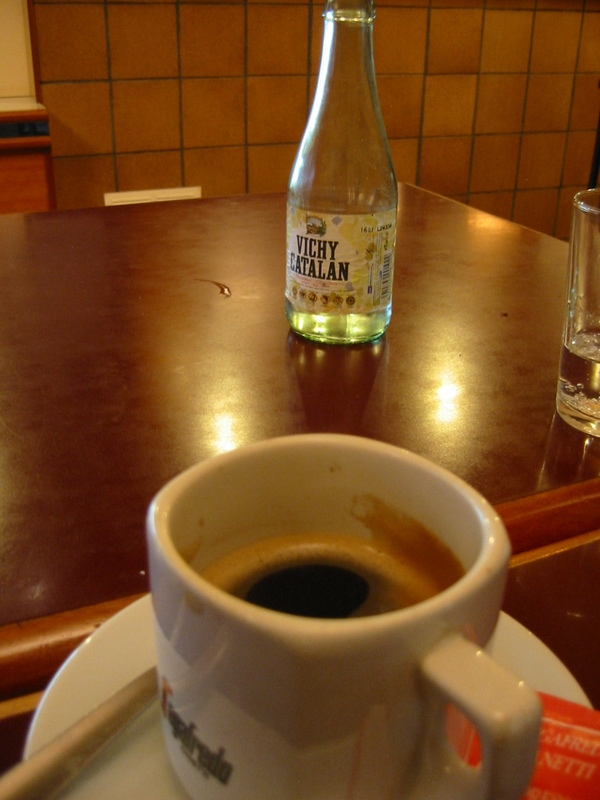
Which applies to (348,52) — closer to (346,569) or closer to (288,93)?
(346,569)

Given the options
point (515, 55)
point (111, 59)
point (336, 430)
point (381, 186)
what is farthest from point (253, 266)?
point (515, 55)

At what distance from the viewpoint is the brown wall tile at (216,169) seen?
2250 mm

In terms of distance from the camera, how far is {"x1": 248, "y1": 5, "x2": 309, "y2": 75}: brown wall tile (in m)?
2.15

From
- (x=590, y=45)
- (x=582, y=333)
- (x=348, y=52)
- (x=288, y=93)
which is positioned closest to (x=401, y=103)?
(x=288, y=93)

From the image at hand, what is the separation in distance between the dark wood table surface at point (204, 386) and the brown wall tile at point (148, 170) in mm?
1354

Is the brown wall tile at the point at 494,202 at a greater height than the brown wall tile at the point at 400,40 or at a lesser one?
lesser

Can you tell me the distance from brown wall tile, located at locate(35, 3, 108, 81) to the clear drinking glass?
1826 mm

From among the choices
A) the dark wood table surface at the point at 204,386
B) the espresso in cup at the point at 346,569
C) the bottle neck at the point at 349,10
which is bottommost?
the dark wood table surface at the point at 204,386

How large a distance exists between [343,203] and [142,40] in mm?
1690

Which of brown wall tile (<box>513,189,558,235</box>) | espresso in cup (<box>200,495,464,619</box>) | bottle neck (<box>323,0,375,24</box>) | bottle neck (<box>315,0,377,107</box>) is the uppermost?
bottle neck (<box>323,0,375,24</box>)

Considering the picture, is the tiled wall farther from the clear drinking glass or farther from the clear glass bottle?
the clear drinking glass

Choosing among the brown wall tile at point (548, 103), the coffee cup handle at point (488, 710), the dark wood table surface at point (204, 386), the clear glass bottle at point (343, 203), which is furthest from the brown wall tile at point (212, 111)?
the coffee cup handle at point (488, 710)

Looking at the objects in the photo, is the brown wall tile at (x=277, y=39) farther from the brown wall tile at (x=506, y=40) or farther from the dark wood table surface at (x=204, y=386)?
the dark wood table surface at (x=204, y=386)

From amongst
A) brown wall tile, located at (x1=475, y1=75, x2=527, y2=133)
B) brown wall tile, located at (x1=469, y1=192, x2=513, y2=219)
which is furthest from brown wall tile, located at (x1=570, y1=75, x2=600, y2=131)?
brown wall tile, located at (x1=469, y1=192, x2=513, y2=219)
